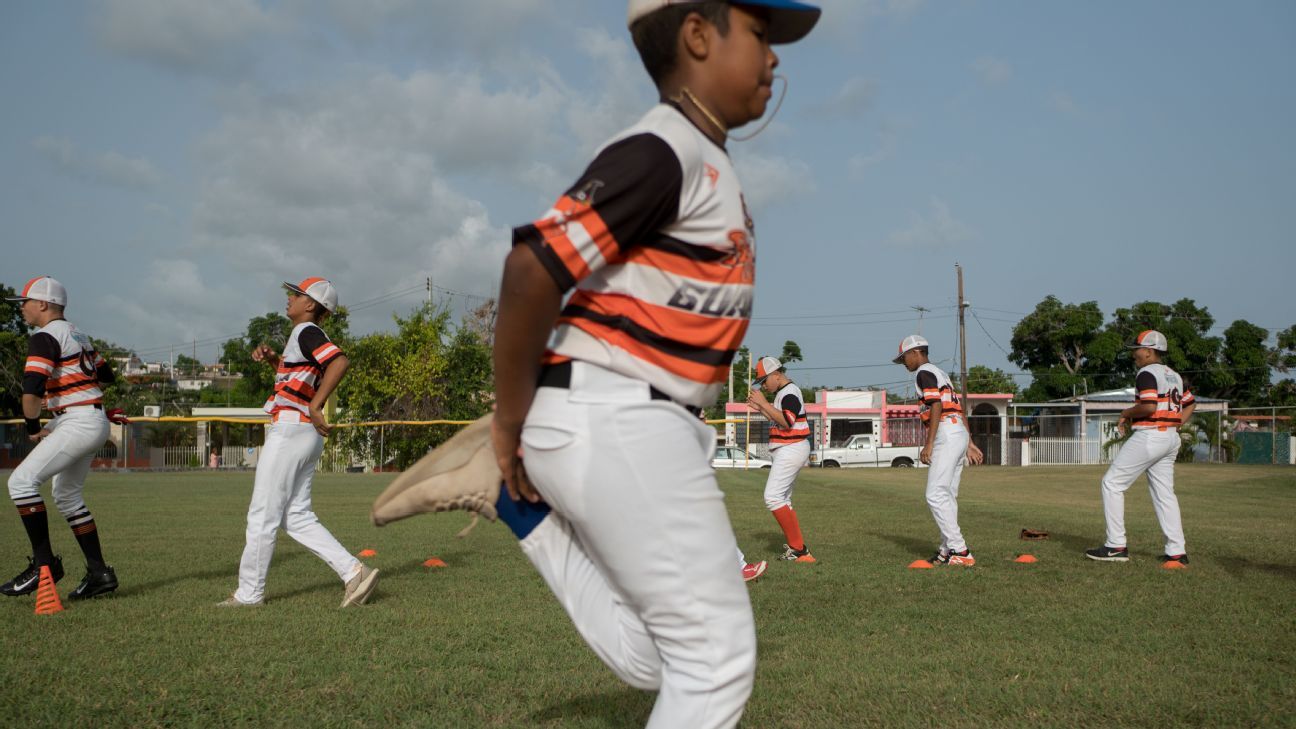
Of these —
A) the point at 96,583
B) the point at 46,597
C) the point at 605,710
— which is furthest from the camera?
the point at 96,583

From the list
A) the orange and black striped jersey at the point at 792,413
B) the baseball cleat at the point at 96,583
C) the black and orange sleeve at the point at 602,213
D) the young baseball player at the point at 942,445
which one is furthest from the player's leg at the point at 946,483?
the black and orange sleeve at the point at 602,213

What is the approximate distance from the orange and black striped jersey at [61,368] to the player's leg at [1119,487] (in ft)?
30.9

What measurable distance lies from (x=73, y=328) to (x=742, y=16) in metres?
7.27

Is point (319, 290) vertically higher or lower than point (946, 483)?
higher

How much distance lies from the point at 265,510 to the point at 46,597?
5.03 ft

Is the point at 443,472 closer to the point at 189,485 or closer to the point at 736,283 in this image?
the point at 736,283

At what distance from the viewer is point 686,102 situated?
2.40 meters

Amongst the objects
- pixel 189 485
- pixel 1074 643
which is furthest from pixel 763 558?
pixel 189 485

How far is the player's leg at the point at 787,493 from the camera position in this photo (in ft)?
34.0

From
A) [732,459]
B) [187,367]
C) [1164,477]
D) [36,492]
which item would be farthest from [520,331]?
[187,367]

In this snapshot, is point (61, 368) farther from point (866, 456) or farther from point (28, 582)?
point (866, 456)

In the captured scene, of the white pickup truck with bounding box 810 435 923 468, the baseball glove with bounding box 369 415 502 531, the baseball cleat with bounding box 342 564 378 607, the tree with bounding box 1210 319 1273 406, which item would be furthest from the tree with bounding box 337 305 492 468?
the tree with bounding box 1210 319 1273 406

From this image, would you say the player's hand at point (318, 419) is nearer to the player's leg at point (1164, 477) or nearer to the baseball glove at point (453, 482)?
the baseball glove at point (453, 482)

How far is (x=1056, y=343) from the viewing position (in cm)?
6869
